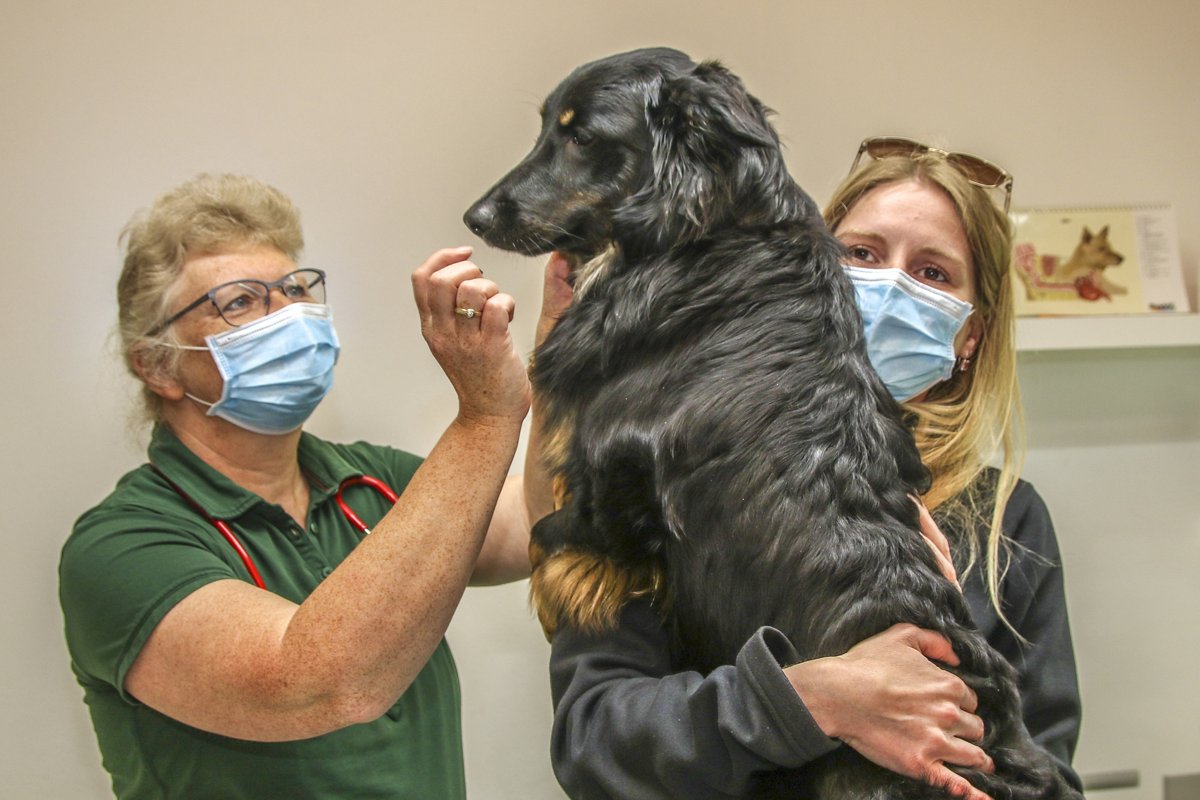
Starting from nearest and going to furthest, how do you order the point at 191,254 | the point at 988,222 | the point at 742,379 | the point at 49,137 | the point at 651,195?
the point at 742,379, the point at 651,195, the point at 988,222, the point at 191,254, the point at 49,137

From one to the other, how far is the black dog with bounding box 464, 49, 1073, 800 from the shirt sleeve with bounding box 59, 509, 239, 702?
1.80 ft

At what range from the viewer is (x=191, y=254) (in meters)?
1.69

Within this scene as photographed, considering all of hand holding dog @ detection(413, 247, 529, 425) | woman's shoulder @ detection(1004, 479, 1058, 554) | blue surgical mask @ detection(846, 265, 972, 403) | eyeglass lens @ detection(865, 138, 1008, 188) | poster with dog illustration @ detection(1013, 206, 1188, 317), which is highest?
eyeglass lens @ detection(865, 138, 1008, 188)

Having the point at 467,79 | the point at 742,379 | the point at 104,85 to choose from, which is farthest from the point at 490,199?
the point at 104,85

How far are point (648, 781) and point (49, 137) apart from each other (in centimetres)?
198

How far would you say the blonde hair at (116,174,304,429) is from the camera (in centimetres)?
169

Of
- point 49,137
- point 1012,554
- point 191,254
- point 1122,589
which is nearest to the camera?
point 1012,554

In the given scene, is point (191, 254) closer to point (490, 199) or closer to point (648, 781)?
point (490, 199)

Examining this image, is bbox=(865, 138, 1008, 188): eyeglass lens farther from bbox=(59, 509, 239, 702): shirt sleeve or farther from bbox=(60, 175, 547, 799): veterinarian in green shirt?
bbox=(59, 509, 239, 702): shirt sleeve

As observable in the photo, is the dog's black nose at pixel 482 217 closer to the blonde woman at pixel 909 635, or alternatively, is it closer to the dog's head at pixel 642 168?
the dog's head at pixel 642 168

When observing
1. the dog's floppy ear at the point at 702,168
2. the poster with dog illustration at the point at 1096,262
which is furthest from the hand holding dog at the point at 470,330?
the poster with dog illustration at the point at 1096,262

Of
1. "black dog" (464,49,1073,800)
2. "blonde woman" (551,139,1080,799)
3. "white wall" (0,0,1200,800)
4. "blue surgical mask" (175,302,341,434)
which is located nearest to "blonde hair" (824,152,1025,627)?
"blonde woman" (551,139,1080,799)

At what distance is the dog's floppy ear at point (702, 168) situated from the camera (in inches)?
44.6

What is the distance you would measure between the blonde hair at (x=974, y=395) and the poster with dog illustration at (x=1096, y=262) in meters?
1.08
